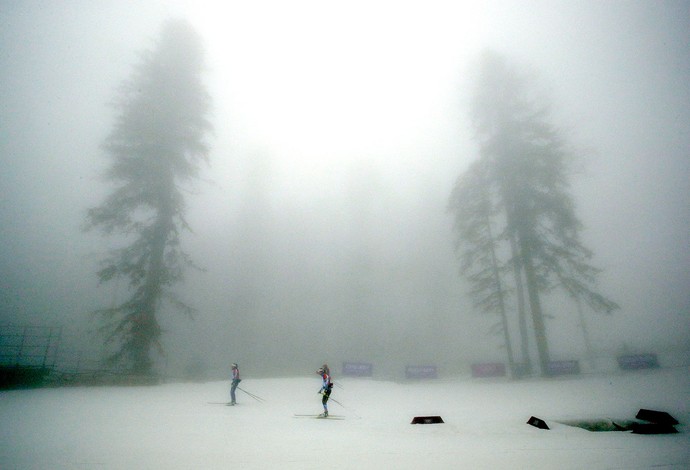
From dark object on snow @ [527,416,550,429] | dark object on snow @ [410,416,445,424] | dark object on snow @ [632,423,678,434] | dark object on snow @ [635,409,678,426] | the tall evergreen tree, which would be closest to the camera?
dark object on snow @ [632,423,678,434]

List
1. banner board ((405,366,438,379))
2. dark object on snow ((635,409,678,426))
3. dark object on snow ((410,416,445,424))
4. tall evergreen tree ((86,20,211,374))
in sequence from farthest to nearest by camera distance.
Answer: banner board ((405,366,438,379)) < tall evergreen tree ((86,20,211,374)) < dark object on snow ((410,416,445,424)) < dark object on snow ((635,409,678,426))

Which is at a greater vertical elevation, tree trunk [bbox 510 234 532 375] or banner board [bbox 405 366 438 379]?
tree trunk [bbox 510 234 532 375]

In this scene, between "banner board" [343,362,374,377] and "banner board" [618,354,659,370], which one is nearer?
"banner board" [618,354,659,370]

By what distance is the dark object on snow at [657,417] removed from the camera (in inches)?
277

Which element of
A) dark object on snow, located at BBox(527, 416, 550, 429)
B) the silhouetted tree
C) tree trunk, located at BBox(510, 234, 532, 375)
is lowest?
dark object on snow, located at BBox(527, 416, 550, 429)

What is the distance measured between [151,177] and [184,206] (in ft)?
7.68

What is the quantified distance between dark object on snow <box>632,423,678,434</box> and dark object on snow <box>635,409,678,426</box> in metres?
0.54

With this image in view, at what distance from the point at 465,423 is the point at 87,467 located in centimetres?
824

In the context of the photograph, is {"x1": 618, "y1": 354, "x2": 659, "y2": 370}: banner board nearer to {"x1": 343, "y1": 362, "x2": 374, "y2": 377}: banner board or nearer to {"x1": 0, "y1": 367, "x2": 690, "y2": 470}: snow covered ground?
{"x1": 0, "y1": 367, "x2": 690, "y2": 470}: snow covered ground

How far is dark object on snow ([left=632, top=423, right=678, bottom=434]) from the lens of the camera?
6.50 m

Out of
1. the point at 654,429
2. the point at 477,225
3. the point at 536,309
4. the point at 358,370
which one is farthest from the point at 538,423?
the point at 358,370

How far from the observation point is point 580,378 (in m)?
14.5

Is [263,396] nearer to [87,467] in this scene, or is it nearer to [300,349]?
[87,467]

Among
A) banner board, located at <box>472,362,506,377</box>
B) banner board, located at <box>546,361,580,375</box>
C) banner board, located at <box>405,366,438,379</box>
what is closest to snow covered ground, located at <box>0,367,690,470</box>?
banner board, located at <box>546,361,580,375</box>
